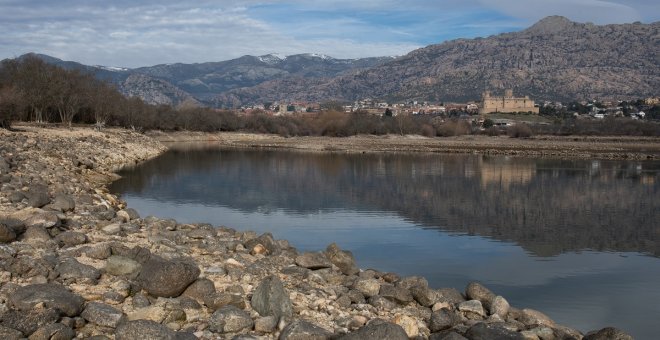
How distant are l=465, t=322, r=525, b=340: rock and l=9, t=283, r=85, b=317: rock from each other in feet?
15.1

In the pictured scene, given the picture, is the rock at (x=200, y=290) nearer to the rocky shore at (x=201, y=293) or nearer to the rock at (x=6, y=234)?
the rocky shore at (x=201, y=293)

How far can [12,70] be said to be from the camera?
2170 inches

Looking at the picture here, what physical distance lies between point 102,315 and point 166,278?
114 centimetres

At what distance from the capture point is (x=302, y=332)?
6758mm

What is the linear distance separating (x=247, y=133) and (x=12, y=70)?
42.6 m

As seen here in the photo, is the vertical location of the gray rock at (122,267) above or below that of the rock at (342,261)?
above

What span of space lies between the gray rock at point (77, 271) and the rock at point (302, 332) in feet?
9.21

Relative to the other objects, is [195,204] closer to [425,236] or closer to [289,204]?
[289,204]

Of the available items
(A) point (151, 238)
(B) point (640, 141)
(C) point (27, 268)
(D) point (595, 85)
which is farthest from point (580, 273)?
(D) point (595, 85)

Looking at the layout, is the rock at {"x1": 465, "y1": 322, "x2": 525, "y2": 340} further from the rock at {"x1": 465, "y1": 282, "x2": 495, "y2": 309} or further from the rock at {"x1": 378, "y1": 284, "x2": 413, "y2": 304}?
the rock at {"x1": 465, "y1": 282, "x2": 495, "y2": 309}

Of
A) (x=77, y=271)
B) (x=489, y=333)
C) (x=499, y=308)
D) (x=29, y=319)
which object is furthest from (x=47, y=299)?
(x=499, y=308)

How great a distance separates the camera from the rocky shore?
6.73 meters

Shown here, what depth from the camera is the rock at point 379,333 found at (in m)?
6.45

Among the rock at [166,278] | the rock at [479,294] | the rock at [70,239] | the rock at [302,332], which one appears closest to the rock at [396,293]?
the rock at [479,294]
